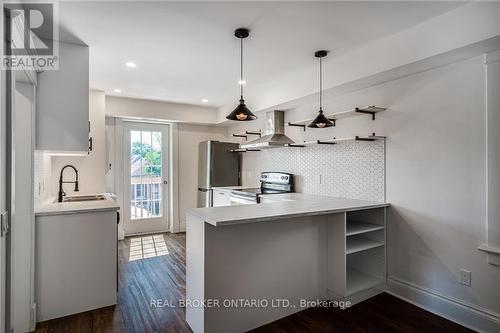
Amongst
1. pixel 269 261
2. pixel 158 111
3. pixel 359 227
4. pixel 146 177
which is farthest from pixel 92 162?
pixel 359 227

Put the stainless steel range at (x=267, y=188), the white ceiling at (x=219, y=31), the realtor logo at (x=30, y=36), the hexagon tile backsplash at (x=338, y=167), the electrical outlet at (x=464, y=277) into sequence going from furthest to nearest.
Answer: the stainless steel range at (x=267, y=188)
the hexagon tile backsplash at (x=338, y=167)
the electrical outlet at (x=464, y=277)
the white ceiling at (x=219, y=31)
the realtor logo at (x=30, y=36)

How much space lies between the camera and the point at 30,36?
221 cm

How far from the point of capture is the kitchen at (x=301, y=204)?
83.2 inches

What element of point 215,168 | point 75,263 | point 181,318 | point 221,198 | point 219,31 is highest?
point 219,31

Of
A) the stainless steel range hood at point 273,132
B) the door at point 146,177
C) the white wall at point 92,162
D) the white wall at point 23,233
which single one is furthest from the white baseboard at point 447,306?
the door at point 146,177

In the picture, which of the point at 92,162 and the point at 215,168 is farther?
the point at 215,168

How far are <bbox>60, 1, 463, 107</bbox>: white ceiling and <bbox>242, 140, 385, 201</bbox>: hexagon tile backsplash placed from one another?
3.66ft

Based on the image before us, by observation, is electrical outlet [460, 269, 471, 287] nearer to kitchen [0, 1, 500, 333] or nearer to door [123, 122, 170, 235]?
kitchen [0, 1, 500, 333]

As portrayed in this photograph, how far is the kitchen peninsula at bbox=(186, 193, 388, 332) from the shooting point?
2080 millimetres

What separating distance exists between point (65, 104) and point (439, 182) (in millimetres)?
3551

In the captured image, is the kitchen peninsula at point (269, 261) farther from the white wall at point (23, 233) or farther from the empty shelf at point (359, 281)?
the white wall at point (23, 233)

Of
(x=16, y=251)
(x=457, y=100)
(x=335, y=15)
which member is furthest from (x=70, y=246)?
(x=457, y=100)

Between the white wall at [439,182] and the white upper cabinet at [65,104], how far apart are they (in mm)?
3016

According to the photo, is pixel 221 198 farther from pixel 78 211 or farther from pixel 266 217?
pixel 266 217
